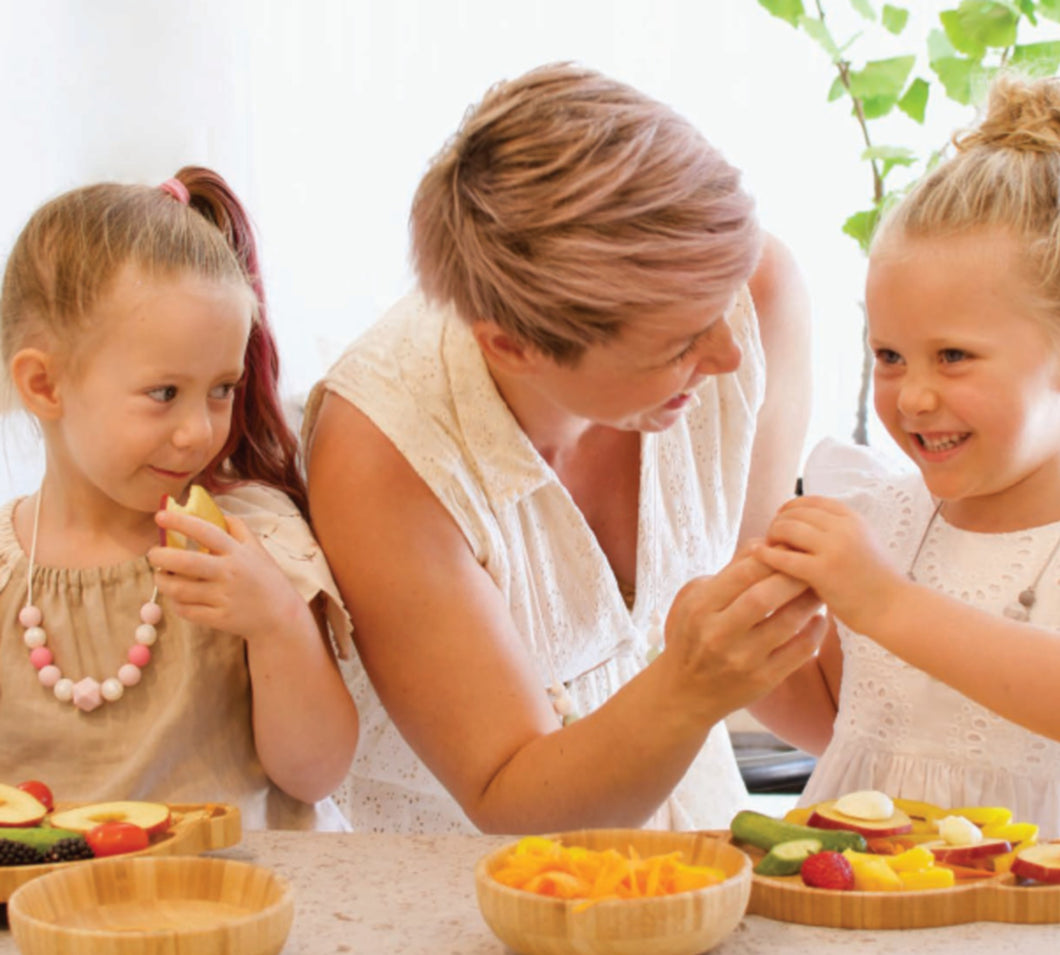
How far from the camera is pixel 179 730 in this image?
4.96 ft

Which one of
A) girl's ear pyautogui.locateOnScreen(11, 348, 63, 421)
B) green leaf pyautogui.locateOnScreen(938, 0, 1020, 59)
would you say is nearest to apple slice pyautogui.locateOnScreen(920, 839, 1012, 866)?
girl's ear pyautogui.locateOnScreen(11, 348, 63, 421)

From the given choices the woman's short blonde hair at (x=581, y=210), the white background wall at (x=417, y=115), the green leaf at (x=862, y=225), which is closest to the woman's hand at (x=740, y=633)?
the woman's short blonde hair at (x=581, y=210)

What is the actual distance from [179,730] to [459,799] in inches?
11.8

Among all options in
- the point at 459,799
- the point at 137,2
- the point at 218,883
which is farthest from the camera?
the point at 137,2

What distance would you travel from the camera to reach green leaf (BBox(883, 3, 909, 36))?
125 inches

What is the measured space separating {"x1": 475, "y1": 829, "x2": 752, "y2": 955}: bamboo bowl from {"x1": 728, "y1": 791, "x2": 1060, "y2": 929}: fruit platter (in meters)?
0.10

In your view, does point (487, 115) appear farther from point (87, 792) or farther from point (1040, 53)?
point (1040, 53)

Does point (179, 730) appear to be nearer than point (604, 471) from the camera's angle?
Yes

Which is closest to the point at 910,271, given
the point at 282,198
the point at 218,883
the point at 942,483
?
the point at 942,483

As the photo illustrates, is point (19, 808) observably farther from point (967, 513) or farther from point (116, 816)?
point (967, 513)

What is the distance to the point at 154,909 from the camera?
3.35ft

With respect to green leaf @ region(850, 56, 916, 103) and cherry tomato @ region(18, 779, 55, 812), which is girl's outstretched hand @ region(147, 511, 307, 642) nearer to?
cherry tomato @ region(18, 779, 55, 812)

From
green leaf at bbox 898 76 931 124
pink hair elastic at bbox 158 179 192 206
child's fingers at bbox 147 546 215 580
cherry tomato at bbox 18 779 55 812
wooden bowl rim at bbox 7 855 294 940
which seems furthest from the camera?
green leaf at bbox 898 76 931 124

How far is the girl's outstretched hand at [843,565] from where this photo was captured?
4.32 ft
